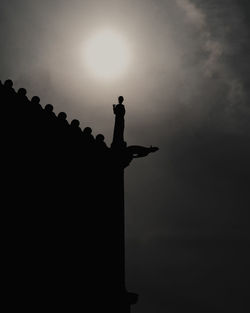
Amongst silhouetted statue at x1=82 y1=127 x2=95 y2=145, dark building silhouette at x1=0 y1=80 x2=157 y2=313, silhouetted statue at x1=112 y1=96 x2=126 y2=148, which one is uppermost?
silhouetted statue at x1=112 y1=96 x2=126 y2=148

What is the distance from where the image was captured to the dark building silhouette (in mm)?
10844

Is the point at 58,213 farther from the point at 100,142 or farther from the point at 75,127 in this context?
the point at 100,142

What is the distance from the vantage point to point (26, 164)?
1167 cm

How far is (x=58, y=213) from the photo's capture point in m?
12.4

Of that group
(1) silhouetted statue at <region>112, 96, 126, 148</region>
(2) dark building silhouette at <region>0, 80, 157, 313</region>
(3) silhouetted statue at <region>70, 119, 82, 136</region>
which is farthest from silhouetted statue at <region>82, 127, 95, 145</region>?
(1) silhouetted statue at <region>112, 96, 126, 148</region>

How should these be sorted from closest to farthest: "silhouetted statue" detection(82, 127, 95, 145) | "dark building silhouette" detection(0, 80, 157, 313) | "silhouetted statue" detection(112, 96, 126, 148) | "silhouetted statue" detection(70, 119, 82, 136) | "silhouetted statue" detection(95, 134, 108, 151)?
1. "dark building silhouette" detection(0, 80, 157, 313)
2. "silhouetted statue" detection(70, 119, 82, 136)
3. "silhouetted statue" detection(82, 127, 95, 145)
4. "silhouetted statue" detection(95, 134, 108, 151)
5. "silhouetted statue" detection(112, 96, 126, 148)

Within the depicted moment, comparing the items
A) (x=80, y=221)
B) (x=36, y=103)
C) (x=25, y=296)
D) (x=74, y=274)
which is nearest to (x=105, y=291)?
(x=74, y=274)

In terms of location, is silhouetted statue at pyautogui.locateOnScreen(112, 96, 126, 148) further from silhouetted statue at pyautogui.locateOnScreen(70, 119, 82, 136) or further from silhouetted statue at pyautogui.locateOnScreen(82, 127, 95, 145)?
silhouetted statue at pyautogui.locateOnScreen(70, 119, 82, 136)

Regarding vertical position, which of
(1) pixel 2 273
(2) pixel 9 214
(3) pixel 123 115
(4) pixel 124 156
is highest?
(3) pixel 123 115

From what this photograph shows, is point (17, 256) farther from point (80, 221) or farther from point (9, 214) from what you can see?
point (80, 221)

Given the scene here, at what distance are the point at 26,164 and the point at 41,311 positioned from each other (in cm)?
430

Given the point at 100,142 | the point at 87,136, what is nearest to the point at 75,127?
the point at 87,136

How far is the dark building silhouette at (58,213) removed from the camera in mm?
10844

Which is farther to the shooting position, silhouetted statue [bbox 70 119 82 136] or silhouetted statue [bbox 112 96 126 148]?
silhouetted statue [bbox 112 96 126 148]
